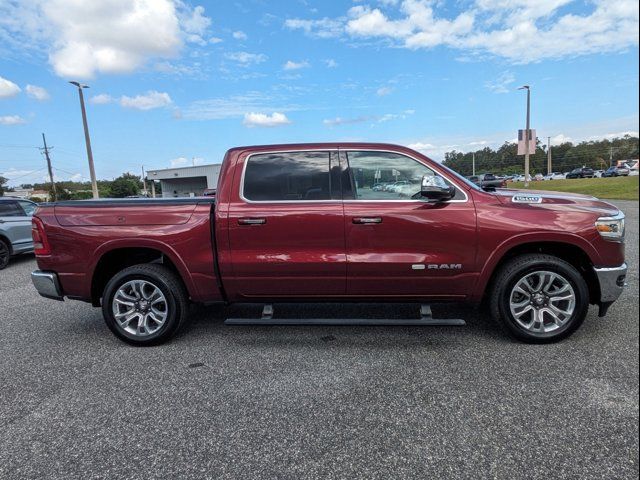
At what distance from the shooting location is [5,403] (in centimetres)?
308

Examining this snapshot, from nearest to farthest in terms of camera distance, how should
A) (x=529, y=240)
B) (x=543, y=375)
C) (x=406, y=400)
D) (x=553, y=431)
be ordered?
(x=553, y=431)
(x=406, y=400)
(x=543, y=375)
(x=529, y=240)

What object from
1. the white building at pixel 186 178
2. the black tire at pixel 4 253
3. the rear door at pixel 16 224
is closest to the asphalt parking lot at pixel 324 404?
the black tire at pixel 4 253

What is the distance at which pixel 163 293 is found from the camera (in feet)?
13.2

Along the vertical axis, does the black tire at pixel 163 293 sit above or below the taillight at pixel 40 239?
below

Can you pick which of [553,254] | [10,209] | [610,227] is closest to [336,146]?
[553,254]

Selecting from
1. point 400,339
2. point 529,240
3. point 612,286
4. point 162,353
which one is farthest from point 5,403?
point 612,286

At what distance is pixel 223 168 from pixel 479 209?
7.95 ft

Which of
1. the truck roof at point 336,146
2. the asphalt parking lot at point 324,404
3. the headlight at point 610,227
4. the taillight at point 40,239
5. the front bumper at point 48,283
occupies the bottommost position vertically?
the asphalt parking lot at point 324,404

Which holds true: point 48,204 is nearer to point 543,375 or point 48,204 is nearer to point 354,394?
point 354,394

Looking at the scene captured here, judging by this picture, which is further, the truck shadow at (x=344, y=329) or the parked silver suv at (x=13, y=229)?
the parked silver suv at (x=13, y=229)

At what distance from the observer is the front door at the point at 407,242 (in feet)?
12.2

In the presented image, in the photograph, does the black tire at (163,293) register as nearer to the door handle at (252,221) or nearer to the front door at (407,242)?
the door handle at (252,221)

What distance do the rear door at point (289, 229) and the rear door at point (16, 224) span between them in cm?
780

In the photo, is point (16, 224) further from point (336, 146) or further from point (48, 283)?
point (336, 146)
